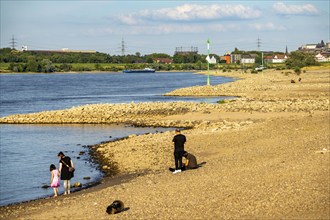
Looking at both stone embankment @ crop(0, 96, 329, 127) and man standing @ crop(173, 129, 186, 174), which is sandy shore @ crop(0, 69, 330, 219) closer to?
man standing @ crop(173, 129, 186, 174)

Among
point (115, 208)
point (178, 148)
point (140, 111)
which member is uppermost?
point (178, 148)

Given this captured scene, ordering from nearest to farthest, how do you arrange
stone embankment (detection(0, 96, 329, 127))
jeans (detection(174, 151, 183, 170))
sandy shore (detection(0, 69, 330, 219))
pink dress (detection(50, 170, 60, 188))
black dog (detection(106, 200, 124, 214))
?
sandy shore (detection(0, 69, 330, 219)) → black dog (detection(106, 200, 124, 214)) → pink dress (detection(50, 170, 60, 188)) → jeans (detection(174, 151, 183, 170)) → stone embankment (detection(0, 96, 329, 127))

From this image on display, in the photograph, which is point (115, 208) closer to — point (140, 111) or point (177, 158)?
point (177, 158)

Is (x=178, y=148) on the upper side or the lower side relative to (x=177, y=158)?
upper

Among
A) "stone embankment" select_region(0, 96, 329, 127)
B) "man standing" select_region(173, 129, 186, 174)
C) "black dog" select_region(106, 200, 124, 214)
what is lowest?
"stone embankment" select_region(0, 96, 329, 127)

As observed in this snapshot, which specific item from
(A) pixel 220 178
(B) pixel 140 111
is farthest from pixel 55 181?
(B) pixel 140 111

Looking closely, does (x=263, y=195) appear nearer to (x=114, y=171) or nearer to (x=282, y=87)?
(x=114, y=171)

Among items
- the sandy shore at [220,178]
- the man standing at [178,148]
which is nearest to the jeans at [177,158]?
the man standing at [178,148]

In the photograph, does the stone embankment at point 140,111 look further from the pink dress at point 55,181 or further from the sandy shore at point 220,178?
the pink dress at point 55,181

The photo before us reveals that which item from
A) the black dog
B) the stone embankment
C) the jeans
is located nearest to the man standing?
the jeans

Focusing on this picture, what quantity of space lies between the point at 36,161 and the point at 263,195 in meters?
15.3

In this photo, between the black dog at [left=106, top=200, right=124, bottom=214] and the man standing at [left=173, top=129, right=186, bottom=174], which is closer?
the black dog at [left=106, top=200, right=124, bottom=214]

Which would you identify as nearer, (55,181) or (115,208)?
(115,208)

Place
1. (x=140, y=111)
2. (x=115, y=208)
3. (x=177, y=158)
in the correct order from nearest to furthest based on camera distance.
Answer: (x=115, y=208), (x=177, y=158), (x=140, y=111)
